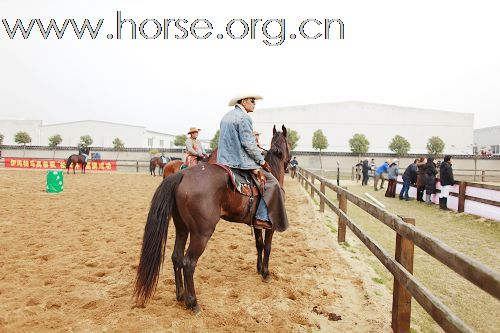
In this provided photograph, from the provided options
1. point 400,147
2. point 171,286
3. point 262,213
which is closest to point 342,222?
point 262,213

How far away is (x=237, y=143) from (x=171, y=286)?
6.27 ft

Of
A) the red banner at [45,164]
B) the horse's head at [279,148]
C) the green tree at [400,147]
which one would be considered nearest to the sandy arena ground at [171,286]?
the horse's head at [279,148]

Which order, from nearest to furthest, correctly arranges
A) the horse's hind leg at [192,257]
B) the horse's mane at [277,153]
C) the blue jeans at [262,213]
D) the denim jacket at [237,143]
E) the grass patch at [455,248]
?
1. the horse's hind leg at [192,257]
2. the grass patch at [455,248]
3. the denim jacket at [237,143]
4. the blue jeans at [262,213]
5. the horse's mane at [277,153]

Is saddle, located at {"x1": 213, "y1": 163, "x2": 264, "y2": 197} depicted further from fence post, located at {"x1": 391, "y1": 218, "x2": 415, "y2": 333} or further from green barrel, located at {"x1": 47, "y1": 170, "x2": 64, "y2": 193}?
green barrel, located at {"x1": 47, "y1": 170, "x2": 64, "y2": 193}

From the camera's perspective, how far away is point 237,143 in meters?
3.72

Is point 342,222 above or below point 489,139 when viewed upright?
below

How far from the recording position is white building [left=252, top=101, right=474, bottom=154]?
1970 inches

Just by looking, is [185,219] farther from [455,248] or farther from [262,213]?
[455,248]

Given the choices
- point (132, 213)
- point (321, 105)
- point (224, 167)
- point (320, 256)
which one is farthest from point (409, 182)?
point (321, 105)

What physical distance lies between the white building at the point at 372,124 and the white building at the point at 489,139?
1031 centimetres

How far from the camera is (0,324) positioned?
298cm

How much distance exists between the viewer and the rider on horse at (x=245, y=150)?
3.71 m

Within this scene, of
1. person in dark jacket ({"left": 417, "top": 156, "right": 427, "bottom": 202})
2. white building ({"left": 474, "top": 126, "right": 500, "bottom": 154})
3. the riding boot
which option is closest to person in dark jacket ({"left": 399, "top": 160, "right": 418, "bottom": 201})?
person in dark jacket ({"left": 417, "top": 156, "right": 427, "bottom": 202})

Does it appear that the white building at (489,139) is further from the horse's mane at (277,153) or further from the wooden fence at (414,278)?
the wooden fence at (414,278)
